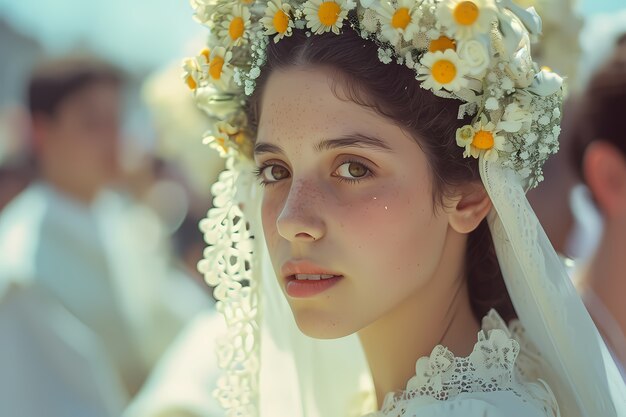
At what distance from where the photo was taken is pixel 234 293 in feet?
8.16

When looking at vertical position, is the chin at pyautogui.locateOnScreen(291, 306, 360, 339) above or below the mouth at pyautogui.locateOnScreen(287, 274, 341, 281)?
below

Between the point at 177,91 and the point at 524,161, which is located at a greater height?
the point at 177,91

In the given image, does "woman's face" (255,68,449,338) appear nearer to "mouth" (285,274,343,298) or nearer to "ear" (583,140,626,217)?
"mouth" (285,274,343,298)

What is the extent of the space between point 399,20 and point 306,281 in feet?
1.94

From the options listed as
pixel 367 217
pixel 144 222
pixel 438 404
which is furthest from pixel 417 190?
pixel 144 222

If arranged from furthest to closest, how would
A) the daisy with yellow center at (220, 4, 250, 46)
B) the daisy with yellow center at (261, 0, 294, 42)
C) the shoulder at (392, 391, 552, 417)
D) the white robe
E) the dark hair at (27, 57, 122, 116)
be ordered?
the dark hair at (27, 57, 122, 116), the white robe, the daisy with yellow center at (220, 4, 250, 46), the daisy with yellow center at (261, 0, 294, 42), the shoulder at (392, 391, 552, 417)

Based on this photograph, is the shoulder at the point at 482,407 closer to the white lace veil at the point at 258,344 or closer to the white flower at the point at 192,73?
the white lace veil at the point at 258,344

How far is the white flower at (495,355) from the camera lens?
2012mm

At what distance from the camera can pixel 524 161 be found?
207 centimetres

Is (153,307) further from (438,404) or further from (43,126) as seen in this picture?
(438,404)

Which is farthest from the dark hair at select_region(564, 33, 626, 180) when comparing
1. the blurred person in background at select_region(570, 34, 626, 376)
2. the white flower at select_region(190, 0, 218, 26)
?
the white flower at select_region(190, 0, 218, 26)

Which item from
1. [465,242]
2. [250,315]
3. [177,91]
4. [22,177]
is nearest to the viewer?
[465,242]

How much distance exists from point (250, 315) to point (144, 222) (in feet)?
12.6

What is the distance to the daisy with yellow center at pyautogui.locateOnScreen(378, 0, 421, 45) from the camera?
1.97 m
